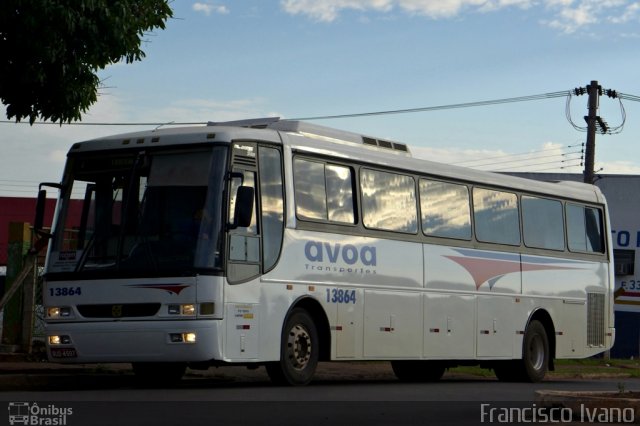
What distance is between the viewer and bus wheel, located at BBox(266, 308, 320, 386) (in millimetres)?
16344

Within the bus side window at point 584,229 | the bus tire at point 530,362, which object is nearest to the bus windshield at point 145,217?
the bus tire at point 530,362

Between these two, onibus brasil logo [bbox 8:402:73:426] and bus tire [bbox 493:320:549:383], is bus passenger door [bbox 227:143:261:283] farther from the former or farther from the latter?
bus tire [bbox 493:320:549:383]

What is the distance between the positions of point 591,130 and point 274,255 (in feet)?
78.7

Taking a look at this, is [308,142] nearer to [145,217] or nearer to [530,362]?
[145,217]

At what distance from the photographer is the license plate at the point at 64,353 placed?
15.7m

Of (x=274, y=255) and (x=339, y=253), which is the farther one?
(x=339, y=253)

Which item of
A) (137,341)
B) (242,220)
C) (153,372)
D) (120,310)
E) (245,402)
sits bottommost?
(245,402)

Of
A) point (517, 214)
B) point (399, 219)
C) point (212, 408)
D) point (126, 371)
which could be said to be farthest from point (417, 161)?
point (212, 408)

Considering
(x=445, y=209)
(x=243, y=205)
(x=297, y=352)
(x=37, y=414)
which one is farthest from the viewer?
(x=445, y=209)

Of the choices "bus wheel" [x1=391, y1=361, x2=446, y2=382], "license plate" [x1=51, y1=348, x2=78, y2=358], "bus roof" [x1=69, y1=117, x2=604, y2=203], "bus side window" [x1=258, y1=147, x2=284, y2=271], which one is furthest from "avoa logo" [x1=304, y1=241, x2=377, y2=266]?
"bus wheel" [x1=391, y1=361, x2=446, y2=382]

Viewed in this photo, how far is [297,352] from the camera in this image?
655 inches

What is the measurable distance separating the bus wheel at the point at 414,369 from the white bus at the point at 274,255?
1.4 inches

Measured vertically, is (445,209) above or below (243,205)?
above

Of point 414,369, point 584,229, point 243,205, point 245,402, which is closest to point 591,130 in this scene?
point 584,229
